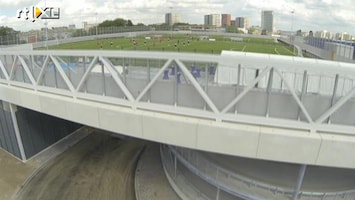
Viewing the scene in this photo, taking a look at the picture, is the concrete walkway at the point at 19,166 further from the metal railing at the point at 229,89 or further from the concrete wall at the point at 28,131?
the metal railing at the point at 229,89

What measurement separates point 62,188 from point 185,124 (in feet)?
40.2

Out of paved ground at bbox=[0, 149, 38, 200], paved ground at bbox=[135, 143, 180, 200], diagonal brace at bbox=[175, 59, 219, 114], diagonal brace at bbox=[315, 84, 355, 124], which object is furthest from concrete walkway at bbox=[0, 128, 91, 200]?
diagonal brace at bbox=[315, 84, 355, 124]

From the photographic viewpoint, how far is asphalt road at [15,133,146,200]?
19203 millimetres

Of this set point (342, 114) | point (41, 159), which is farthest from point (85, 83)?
point (342, 114)

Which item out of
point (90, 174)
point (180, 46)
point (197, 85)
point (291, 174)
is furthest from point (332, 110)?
point (180, 46)

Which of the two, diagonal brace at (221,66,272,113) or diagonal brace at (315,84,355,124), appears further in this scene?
diagonal brace at (221,66,272,113)

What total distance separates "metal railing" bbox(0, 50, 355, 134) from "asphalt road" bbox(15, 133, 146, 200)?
24.2ft

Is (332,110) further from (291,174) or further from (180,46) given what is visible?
(180,46)

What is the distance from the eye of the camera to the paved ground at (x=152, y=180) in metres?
18.5

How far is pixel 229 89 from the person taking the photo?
12906mm

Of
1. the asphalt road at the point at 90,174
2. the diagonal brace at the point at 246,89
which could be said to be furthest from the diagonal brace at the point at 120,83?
the asphalt road at the point at 90,174

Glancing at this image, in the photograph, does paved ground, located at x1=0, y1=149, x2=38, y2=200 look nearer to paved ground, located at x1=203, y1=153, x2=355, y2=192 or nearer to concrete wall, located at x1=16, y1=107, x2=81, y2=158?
concrete wall, located at x1=16, y1=107, x2=81, y2=158

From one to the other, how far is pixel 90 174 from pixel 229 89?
13.9m

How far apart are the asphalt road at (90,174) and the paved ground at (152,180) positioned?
58 centimetres
